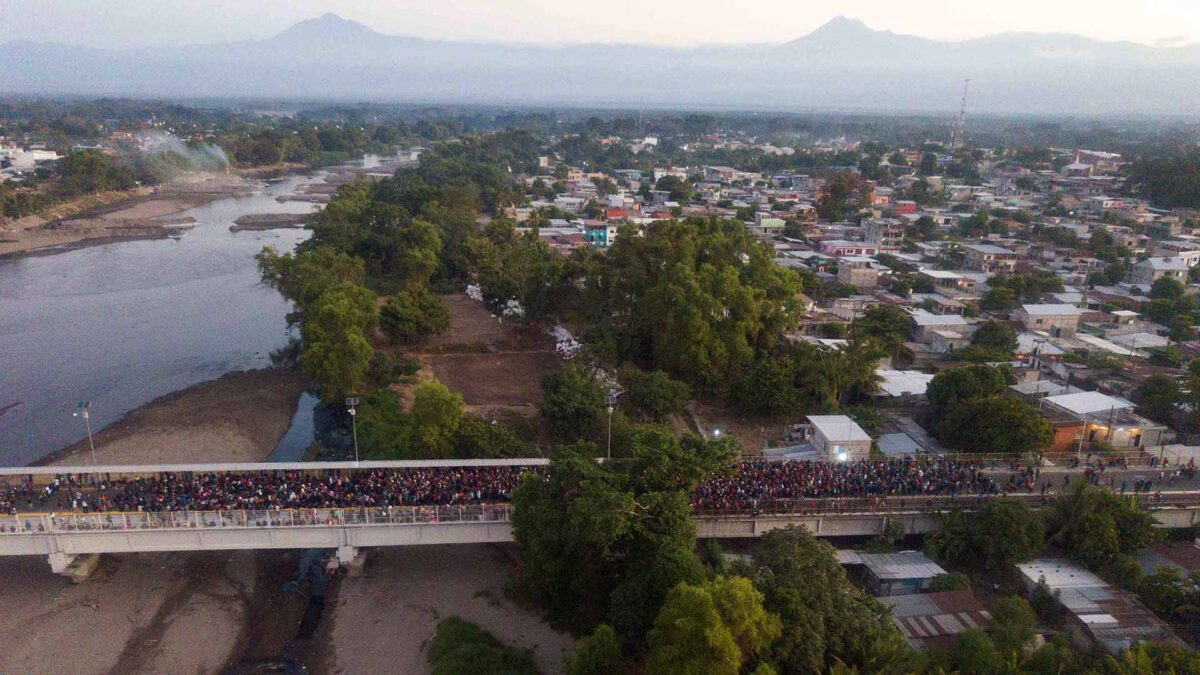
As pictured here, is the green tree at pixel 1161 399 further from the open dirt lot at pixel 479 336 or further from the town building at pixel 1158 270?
the open dirt lot at pixel 479 336

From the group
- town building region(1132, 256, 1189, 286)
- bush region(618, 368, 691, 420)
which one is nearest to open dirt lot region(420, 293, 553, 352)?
bush region(618, 368, 691, 420)

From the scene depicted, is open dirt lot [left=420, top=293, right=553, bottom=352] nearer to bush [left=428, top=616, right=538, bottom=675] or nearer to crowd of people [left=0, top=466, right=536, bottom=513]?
crowd of people [left=0, top=466, right=536, bottom=513]

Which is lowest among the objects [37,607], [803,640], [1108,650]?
[37,607]

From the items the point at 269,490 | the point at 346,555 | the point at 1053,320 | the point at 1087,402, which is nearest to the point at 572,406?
the point at 346,555

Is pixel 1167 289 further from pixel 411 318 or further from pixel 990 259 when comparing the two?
pixel 411 318

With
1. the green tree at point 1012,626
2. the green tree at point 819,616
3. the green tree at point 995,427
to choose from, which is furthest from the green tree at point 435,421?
the green tree at point 995,427

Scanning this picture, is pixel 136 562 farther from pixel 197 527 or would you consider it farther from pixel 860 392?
pixel 860 392

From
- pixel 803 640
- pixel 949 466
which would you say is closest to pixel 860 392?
pixel 949 466
